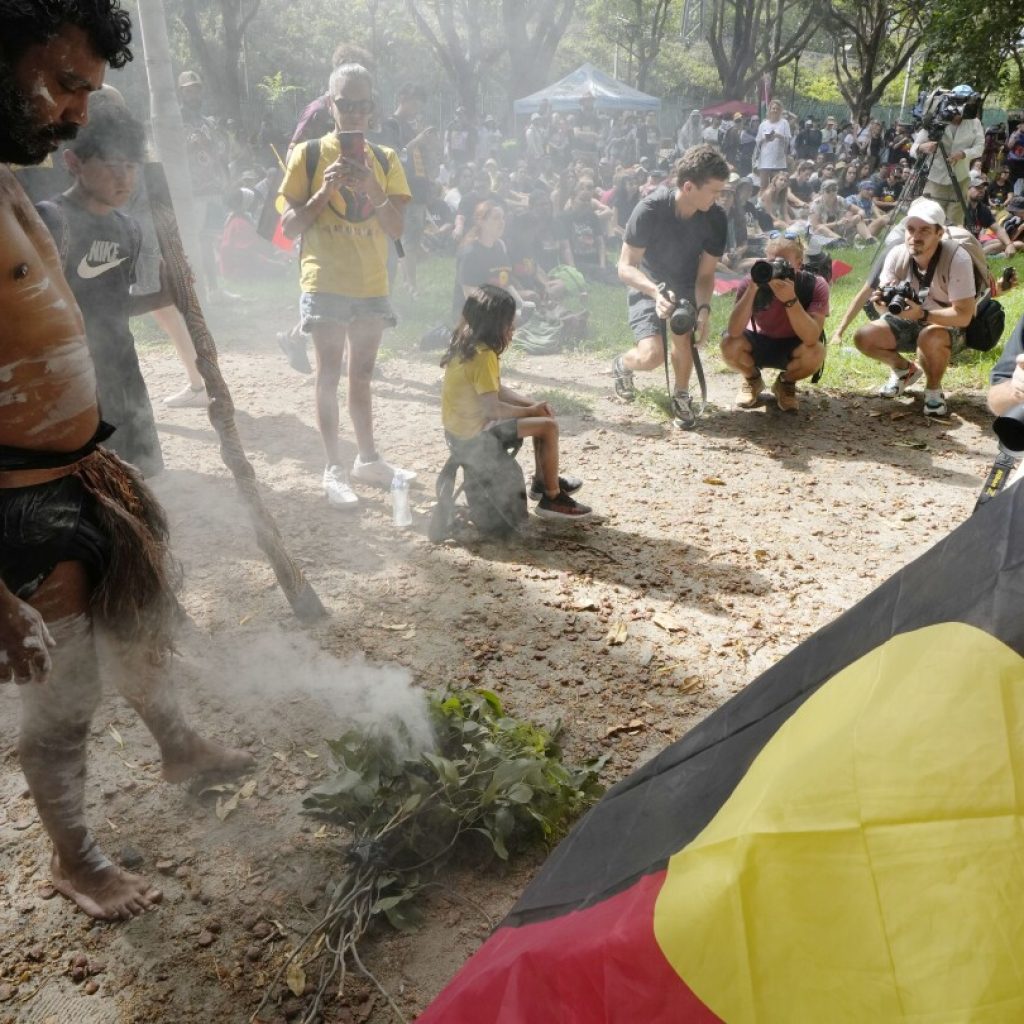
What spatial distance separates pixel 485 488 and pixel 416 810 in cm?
213

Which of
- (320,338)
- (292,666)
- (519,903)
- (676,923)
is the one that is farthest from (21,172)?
(676,923)

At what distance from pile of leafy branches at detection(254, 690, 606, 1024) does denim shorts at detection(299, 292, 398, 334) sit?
2438 millimetres

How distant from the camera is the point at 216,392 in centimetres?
313

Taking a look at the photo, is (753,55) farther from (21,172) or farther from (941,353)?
(21,172)

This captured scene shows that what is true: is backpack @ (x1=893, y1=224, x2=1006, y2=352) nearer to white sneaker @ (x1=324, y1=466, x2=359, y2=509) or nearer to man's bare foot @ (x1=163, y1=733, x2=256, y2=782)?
white sneaker @ (x1=324, y1=466, x2=359, y2=509)

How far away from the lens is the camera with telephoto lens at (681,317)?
5617 mm

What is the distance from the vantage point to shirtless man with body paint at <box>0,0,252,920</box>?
162cm

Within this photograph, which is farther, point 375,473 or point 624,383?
point 624,383

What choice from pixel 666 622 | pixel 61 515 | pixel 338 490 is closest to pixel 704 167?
pixel 338 490

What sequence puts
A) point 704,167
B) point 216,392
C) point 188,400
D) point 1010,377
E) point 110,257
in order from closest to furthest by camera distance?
point 216,392
point 110,257
point 1010,377
point 704,167
point 188,400

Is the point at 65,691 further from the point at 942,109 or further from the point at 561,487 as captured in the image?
the point at 942,109

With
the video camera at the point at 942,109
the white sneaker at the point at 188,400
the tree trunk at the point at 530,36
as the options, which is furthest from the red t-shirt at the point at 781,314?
the tree trunk at the point at 530,36

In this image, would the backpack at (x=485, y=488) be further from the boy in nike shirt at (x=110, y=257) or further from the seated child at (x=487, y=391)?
the boy in nike shirt at (x=110, y=257)

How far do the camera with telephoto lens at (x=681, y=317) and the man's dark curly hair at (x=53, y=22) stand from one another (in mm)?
4316
